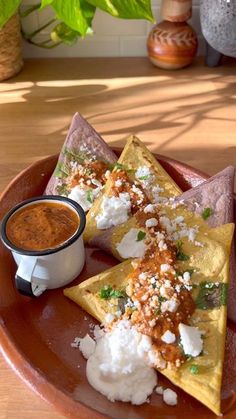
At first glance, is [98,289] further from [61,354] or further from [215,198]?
[215,198]

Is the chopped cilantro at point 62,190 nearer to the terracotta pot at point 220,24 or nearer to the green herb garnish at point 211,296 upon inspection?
the green herb garnish at point 211,296

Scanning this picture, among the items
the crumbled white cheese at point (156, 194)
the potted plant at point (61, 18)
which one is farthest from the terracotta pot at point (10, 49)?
the crumbled white cheese at point (156, 194)

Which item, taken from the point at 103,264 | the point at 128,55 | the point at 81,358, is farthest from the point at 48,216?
the point at 128,55

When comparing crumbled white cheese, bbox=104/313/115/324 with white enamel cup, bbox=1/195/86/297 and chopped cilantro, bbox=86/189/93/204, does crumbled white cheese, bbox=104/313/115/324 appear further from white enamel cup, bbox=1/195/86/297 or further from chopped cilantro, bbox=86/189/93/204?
chopped cilantro, bbox=86/189/93/204

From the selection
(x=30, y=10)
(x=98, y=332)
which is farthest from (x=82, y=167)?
(x=30, y=10)

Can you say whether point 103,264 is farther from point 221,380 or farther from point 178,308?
point 221,380
